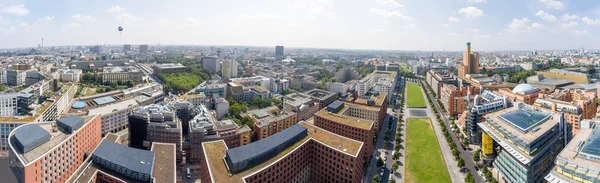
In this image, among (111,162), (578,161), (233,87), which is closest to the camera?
(578,161)

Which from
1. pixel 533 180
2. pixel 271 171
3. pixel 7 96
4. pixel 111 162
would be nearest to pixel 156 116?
pixel 111 162

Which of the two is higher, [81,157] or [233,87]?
[233,87]

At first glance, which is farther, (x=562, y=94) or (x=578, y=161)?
(x=562, y=94)

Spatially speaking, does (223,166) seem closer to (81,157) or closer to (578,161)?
(81,157)

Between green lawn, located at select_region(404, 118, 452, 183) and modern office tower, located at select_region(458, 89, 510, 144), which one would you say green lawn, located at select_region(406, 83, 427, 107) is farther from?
modern office tower, located at select_region(458, 89, 510, 144)

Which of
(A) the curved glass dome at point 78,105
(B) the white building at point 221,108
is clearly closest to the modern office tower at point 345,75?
(B) the white building at point 221,108

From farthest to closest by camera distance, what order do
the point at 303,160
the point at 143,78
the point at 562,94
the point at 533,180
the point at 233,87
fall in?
the point at 143,78
the point at 233,87
the point at 562,94
the point at 303,160
the point at 533,180

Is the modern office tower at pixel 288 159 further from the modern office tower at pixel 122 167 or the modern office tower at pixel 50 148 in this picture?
the modern office tower at pixel 50 148
